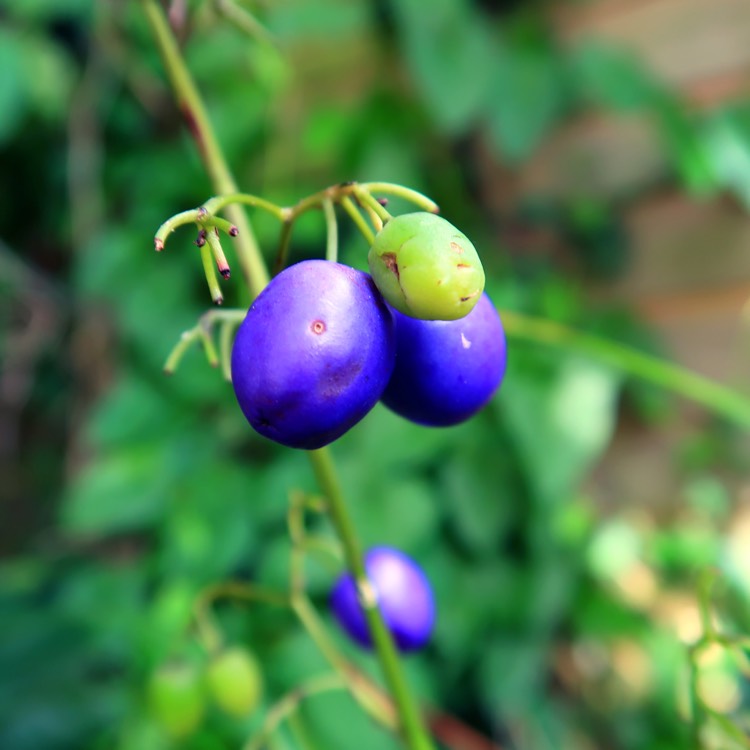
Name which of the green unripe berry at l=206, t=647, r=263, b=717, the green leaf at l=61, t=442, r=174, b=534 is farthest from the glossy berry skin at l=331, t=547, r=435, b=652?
the green leaf at l=61, t=442, r=174, b=534

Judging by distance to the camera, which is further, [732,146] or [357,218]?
[732,146]

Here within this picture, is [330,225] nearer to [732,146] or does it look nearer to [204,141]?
[204,141]

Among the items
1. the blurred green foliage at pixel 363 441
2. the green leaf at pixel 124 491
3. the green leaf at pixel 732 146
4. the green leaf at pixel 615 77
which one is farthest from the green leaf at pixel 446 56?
the green leaf at pixel 124 491

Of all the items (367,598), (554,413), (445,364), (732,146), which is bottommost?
(554,413)

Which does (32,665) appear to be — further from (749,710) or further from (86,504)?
(749,710)

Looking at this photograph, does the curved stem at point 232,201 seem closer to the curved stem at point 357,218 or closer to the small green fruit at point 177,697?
the curved stem at point 357,218

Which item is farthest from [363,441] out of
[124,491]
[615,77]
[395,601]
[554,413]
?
[615,77]
